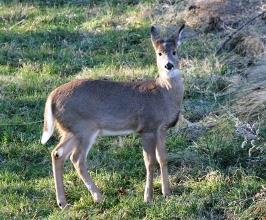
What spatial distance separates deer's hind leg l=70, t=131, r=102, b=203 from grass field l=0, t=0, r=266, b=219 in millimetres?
103

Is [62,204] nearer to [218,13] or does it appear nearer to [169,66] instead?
[169,66]

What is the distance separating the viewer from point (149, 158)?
6.84 m

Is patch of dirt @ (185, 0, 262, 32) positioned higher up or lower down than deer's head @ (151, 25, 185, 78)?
lower down

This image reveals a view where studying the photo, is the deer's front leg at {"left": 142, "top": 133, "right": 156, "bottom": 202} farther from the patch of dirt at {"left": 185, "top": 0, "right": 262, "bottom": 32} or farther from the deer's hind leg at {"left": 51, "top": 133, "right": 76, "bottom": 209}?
the patch of dirt at {"left": 185, "top": 0, "right": 262, "bottom": 32}

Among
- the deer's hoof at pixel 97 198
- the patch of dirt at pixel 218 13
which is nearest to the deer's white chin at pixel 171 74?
the deer's hoof at pixel 97 198

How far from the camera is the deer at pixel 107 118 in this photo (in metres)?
6.74

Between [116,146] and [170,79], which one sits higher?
[170,79]

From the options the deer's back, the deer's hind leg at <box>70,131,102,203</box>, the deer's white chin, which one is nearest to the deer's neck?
the deer's white chin

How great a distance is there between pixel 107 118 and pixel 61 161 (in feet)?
1.88

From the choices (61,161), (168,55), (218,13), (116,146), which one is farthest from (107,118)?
(218,13)

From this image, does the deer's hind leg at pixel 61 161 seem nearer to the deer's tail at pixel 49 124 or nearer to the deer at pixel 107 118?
the deer at pixel 107 118

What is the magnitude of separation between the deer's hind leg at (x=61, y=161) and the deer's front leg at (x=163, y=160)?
2.55 feet

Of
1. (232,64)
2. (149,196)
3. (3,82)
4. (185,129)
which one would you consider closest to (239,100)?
(185,129)

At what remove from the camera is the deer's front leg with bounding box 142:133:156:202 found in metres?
6.78
